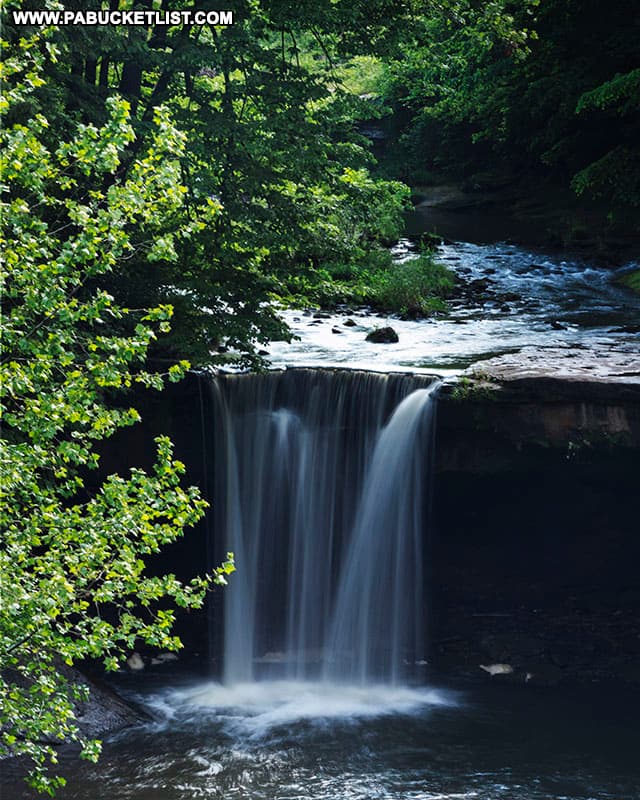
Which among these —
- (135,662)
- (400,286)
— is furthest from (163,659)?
(400,286)

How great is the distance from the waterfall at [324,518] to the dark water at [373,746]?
2.39 ft

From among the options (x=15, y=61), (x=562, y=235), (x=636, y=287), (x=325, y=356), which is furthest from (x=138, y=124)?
(x=562, y=235)

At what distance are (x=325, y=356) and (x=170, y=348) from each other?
2265mm

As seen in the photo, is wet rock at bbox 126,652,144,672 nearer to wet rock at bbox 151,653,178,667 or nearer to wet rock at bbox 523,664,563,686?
wet rock at bbox 151,653,178,667

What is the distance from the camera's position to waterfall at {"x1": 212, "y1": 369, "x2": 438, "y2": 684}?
46.0ft

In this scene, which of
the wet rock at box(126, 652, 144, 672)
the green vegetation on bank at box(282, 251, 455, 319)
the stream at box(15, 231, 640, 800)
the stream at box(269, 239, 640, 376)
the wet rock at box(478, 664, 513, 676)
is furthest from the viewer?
the green vegetation on bank at box(282, 251, 455, 319)

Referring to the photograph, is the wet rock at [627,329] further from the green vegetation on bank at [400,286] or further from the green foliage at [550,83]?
the green foliage at [550,83]

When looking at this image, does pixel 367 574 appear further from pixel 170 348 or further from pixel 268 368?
pixel 170 348

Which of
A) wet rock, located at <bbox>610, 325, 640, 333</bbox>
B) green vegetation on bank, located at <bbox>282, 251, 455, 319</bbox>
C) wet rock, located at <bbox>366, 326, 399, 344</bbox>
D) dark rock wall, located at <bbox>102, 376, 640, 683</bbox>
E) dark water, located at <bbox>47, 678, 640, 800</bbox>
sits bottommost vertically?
dark water, located at <bbox>47, 678, 640, 800</bbox>

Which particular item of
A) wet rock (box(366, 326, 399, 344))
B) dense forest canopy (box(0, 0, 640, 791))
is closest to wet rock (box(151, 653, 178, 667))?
dense forest canopy (box(0, 0, 640, 791))

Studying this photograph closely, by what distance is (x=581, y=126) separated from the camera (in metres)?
26.0

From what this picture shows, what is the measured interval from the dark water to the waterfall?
73 centimetres

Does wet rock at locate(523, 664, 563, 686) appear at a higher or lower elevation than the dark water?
higher

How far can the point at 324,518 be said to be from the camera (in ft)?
47.0
